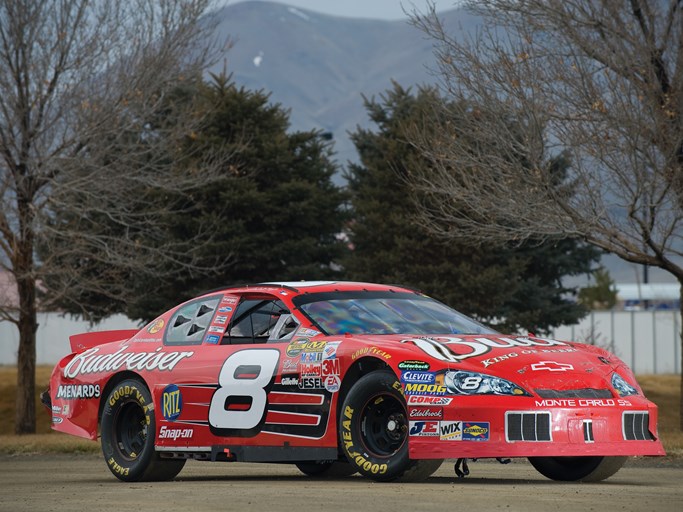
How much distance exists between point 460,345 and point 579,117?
9.26 m

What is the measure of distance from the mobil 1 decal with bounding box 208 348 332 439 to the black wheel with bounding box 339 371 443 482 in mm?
336

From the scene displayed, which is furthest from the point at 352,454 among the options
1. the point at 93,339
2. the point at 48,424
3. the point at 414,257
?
the point at 414,257

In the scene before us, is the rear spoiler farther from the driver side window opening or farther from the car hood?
the car hood

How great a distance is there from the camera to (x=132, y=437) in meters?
11.1

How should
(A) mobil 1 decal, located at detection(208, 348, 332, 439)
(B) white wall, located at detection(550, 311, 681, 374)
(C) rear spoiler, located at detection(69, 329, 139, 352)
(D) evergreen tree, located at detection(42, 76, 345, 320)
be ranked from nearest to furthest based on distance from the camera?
(A) mobil 1 decal, located at detection(208, 348, 332, 439), (C) rear spoiler, located at detection(69, 329, 139, 352), (D) evergreen tree, located at detection(42, 76, 345, 320), (B) white wall, located at detection(550, 311, 681, 374)

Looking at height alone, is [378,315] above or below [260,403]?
above

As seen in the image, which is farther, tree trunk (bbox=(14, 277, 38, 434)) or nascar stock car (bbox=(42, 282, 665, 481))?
tree trunk (bbox=(14, 277, 38, 434))

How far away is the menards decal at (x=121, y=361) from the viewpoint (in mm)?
10805

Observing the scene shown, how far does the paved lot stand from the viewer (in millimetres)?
7688

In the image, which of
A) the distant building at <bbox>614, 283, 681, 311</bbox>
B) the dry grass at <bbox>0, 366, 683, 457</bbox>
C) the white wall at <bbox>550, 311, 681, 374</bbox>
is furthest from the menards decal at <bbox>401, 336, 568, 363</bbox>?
the distant building at <bbox>614, 283, 681, 311</bbox>

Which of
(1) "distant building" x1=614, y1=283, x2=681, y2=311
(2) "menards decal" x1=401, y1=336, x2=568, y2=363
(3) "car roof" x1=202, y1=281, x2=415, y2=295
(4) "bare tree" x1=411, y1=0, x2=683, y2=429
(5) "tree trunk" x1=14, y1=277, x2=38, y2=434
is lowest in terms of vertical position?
(1) "distant building" x1=614, y1=283, x2=681, y2=311

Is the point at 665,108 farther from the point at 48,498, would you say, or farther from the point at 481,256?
the point at 481,256

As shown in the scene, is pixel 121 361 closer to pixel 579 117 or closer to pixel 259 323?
pixel 259 323

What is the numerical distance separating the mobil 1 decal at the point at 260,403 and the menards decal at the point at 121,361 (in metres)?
0.62
